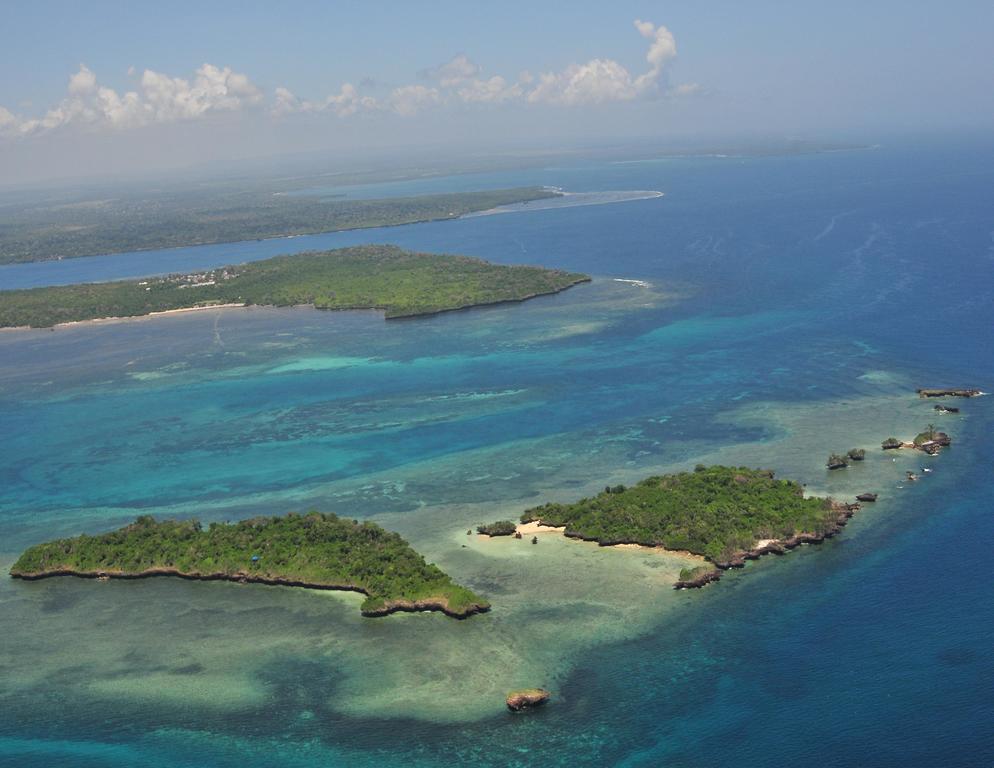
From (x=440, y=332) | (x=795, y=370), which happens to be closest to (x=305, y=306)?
(x=440, y=332)

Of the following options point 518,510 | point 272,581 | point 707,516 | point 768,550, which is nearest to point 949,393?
point 768,550

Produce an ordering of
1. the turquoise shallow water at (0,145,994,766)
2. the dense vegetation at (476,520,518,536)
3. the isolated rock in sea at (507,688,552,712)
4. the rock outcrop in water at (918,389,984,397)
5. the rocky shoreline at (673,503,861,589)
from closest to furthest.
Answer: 1. the turquoise shallow water at (0,145,994,766)
2. the isolated rock in sea at (507,688,552,712)
3. the rocky shoreline at (673,503,861,589)
4. the dense vegetation at (476,520,518,536)
5. the rock outcrop in water at (918,389,984,397)

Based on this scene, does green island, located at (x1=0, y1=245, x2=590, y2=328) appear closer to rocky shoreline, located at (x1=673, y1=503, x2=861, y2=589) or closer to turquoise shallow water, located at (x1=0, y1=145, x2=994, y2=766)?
turquoise shallow water, located at (x1=0, y1=145, x2=994, y2=766)

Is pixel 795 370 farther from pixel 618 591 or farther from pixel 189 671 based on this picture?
pixel 189 671

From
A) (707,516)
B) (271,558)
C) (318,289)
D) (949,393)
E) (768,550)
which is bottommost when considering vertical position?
(768,550)

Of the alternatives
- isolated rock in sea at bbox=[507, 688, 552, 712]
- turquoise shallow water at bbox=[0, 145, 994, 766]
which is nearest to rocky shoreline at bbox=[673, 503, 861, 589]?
turquoise shallow water at bbox=[0, 145, 994, 766]

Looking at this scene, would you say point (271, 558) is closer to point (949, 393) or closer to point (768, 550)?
point (768, 550)
